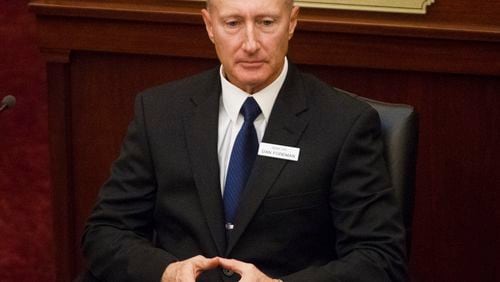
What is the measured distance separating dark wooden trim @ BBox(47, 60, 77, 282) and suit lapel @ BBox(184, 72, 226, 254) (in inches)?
41.8

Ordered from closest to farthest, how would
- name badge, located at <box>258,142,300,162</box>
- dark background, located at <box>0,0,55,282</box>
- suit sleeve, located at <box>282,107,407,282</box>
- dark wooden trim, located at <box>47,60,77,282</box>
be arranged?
suit sleeve, located at <box>282,107,407,282</box>
name badge, located at <box>258,142,300,162</box>
dark wooden trim, located at <box>47,60,77,282</box>
dark background, located at <box>0,0,55,282</box>

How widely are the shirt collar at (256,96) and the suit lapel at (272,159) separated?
0.09ft

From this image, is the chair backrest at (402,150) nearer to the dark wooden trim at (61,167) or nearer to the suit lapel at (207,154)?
the suit lapel at (207,154)

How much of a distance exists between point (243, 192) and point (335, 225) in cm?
26

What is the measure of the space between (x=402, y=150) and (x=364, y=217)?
0.25 meters

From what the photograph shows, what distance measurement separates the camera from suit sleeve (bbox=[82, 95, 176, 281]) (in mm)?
3006

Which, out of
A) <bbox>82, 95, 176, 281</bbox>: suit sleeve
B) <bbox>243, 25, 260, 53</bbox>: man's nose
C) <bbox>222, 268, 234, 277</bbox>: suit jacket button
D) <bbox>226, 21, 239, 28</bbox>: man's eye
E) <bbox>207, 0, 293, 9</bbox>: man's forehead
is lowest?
<bbox>222, 268, 234, 277</bbox>: suit jacket button

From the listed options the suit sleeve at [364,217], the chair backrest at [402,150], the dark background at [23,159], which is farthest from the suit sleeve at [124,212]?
the dark background at [23,159]

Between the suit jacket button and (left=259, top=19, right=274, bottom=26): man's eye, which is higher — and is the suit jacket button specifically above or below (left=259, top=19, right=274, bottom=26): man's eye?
below

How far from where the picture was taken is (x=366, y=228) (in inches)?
115

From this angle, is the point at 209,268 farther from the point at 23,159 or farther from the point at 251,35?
the point at 23,159

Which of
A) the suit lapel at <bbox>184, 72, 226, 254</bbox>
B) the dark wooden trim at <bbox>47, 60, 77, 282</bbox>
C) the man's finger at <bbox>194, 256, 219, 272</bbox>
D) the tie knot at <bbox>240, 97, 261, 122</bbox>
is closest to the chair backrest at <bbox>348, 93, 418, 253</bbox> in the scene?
the tie knot at <bbox>240, 97, 261, 122</bbox>

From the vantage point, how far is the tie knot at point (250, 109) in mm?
3047

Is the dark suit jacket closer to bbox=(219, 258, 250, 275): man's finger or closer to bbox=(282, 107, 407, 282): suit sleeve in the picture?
bbox=(282, 107, 407, 282): suit sleeve
